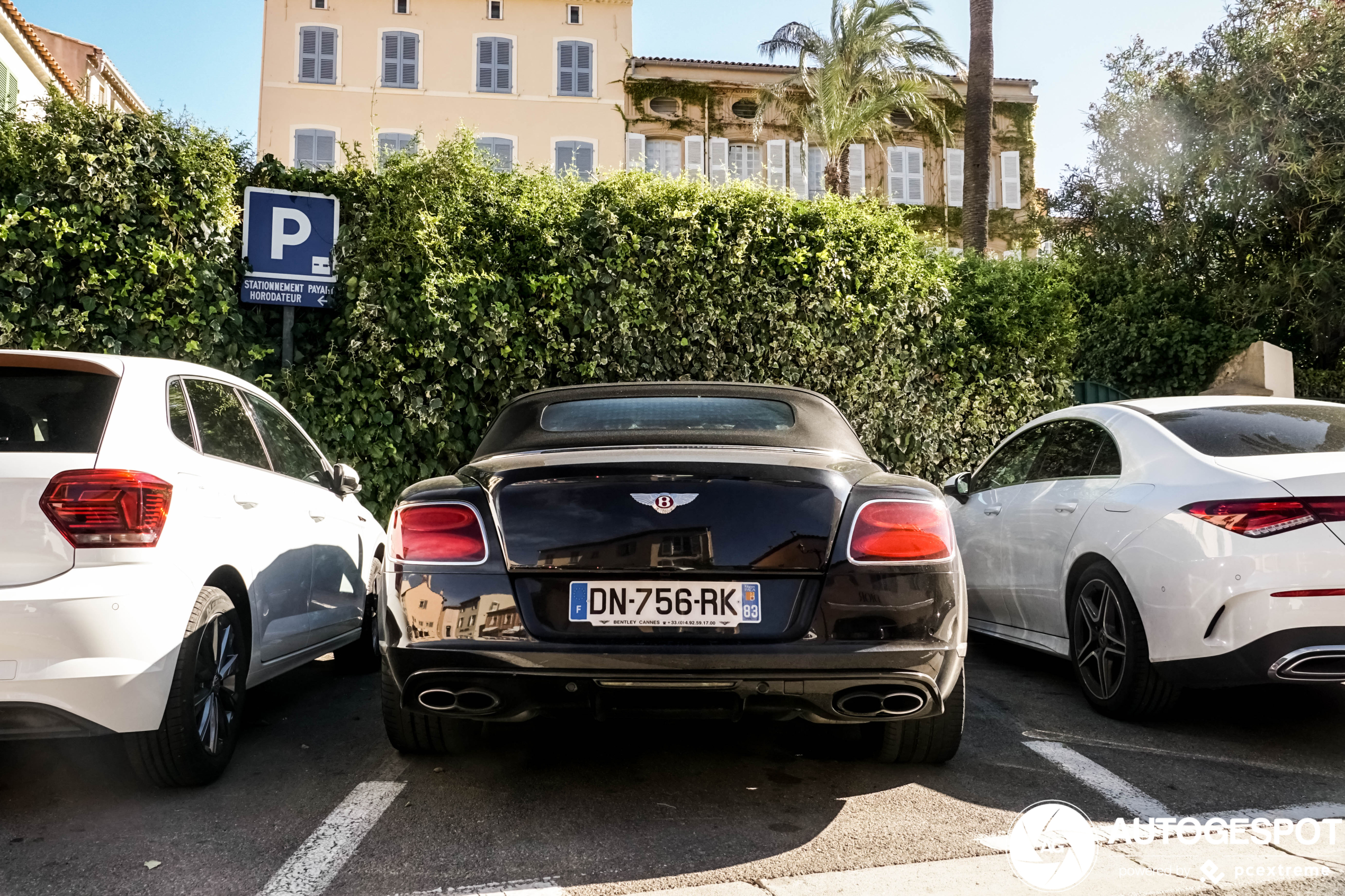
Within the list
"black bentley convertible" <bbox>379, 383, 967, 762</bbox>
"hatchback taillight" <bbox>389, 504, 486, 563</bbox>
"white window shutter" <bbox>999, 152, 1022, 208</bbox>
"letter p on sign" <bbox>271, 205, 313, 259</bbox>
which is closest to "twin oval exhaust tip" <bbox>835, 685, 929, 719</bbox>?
"black bentley convertible" <bbox>379, 383, 967, 762</bbox>

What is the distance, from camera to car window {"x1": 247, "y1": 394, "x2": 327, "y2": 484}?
5023 mm

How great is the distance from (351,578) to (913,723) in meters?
3.13

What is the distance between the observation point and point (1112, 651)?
4809 mm

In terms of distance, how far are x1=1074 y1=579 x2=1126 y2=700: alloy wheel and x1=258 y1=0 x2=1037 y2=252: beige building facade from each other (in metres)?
24.9

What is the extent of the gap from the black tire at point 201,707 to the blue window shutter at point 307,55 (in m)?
28.8

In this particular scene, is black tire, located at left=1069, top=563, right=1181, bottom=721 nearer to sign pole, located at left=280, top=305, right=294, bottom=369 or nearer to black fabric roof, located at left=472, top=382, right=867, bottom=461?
black fabric roof, located at left=472, top=382, right=867, bottom=461

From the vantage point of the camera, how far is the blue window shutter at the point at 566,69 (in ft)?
99.8

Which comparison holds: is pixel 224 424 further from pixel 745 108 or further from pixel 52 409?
pixel 745 108

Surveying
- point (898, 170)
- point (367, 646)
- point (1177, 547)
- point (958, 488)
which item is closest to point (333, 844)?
point (367, 646)

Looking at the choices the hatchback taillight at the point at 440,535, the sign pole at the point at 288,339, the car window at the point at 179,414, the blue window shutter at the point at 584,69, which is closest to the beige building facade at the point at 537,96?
the blue window shutter at the point at 584,69

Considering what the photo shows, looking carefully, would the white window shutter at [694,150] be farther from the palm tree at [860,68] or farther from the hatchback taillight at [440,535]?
the hatchback taillight at [440,535]

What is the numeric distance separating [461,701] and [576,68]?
97.1 feet

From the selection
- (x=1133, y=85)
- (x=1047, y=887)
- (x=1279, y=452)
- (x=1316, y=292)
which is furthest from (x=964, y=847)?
(x=1133, y=85)

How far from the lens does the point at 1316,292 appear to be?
13703 mm
